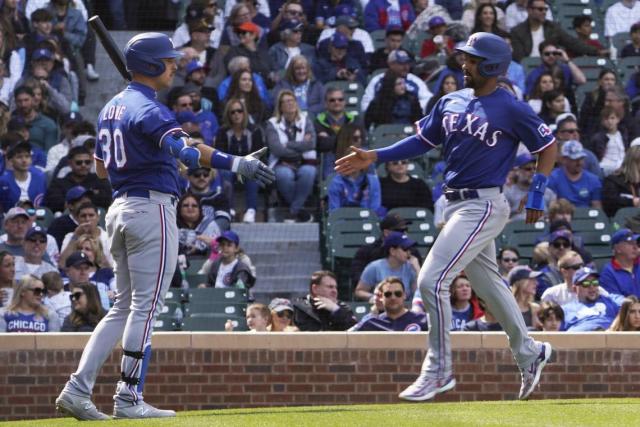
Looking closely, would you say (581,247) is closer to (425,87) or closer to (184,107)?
(425,87)

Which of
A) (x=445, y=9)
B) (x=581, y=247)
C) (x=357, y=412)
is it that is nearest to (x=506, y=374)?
(x=357, y=412)

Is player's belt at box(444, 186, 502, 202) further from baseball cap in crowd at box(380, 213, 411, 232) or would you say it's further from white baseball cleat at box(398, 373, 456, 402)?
baseball cap in crowd at box(380, 213, 411, 232)

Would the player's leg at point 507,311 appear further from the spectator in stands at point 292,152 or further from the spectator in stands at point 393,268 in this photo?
the spectator in stands at point 292,152

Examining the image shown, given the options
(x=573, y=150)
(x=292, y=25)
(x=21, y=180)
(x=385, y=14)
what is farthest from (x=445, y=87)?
(x=21, y=180)

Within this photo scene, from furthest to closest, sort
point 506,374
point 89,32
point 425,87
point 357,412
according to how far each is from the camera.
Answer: point 89,32, point 425,87, point 506,374, point 357,412

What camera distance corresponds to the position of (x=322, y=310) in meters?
11.1

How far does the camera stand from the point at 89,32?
16.4 m

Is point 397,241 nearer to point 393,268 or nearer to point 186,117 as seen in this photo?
point 393,268

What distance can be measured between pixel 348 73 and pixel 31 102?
3480 mm

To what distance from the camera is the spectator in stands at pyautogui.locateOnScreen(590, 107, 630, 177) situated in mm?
14625

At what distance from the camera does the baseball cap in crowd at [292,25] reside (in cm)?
1595

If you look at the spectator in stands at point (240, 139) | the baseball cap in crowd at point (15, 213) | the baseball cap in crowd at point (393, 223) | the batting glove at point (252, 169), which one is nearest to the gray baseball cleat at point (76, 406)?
the batting glove at point (252, 169)

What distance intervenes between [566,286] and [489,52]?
427 centimetres

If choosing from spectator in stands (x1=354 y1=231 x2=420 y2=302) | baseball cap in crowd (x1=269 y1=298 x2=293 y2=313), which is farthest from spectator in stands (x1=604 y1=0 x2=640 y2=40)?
baseball cap in crowd (x1=269 y1=298 x2=293 y2=313)
